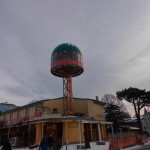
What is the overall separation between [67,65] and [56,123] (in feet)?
32.2

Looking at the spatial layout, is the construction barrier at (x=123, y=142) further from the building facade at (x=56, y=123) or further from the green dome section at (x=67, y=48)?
the green dome section at (x=67, y=48)

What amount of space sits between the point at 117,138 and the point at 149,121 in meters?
62.4

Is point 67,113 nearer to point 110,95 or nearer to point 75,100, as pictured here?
point 75,100

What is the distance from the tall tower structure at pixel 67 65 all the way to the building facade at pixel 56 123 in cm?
204

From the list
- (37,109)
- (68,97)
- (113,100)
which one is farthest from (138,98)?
(37,109)

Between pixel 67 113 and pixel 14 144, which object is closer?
pixel 14 144

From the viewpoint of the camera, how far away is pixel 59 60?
89.4 ft

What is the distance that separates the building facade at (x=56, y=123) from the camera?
2138 cm

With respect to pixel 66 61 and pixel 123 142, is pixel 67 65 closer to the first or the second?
pixel 66 61

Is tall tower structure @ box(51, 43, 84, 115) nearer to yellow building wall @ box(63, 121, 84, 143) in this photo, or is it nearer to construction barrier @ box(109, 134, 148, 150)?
yellow building wall @ box(63, 121, 84, 143)

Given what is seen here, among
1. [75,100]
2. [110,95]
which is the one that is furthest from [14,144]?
[110,95]

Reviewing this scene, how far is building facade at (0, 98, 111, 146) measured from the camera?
70.1ft

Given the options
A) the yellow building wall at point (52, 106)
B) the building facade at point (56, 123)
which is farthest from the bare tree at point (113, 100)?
the yellow building wall at point (52, 106)

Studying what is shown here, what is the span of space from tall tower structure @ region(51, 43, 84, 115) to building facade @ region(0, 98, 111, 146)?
2043mm
